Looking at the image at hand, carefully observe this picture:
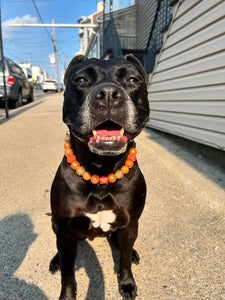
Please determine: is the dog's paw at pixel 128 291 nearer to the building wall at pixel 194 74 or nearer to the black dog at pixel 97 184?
the black dog at pixel 97 184

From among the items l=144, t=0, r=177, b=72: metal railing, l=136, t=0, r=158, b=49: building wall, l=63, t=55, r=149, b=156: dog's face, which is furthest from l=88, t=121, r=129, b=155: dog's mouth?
l=136, t=0, r=158, b=49: building wall

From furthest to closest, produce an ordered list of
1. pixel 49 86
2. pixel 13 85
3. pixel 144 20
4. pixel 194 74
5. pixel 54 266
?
pixel 49 86 < pixel 144 20 < pixel 13 85 < pixel 194 74 < pixel 54 266

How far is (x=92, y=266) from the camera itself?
78.0 inches

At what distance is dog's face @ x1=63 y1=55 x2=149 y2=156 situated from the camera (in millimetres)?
1433

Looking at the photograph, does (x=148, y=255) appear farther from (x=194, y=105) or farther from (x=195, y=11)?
(x=195, y=11)

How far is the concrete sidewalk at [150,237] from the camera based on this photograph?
1786 mm

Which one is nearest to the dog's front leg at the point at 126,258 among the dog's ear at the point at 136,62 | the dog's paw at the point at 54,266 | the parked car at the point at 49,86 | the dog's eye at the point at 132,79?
the dog's paw at the point at 54,266

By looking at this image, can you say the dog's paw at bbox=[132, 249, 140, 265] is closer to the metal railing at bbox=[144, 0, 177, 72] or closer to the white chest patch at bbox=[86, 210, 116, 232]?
the white chest patch at bbox=[86, 210, 116, 232]

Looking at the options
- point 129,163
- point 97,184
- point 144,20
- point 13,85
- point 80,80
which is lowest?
point 97,184

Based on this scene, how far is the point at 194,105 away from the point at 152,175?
1.72 m

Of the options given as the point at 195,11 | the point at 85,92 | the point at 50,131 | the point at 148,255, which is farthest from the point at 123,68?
the point at 50,131

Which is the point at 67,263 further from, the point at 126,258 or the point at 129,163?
the point at 129,163

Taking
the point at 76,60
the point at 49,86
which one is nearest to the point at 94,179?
the point at 76,60

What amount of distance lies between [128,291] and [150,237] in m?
0.68
